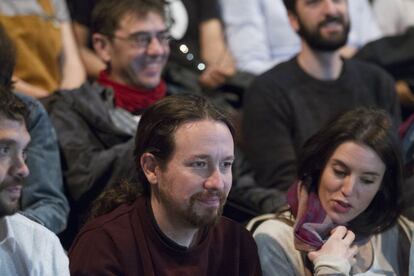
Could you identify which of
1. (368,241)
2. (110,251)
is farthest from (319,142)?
(110,251)

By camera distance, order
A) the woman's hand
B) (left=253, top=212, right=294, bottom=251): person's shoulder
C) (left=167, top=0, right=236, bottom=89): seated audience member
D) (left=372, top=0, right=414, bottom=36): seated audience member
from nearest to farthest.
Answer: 1. the woman's hand
2. (left=253, top=212, right=294, bottom=251): person's shoulder
3. (left=167, top=0, right=236, bottom=89): seated audience member
4. (left=372, top=0, right=414, bottom=36): seated audience member

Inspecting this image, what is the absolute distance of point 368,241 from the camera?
2109 millimetres

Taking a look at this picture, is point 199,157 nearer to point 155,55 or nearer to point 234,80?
point 155,55

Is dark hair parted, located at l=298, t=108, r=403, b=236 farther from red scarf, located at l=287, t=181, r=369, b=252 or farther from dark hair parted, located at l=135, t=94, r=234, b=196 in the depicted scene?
dark hair parted, located at l=135, t=94, r=234, b=196

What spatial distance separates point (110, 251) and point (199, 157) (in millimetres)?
239

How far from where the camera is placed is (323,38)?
2.73m

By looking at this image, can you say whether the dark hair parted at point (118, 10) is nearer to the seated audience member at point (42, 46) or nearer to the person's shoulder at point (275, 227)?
the seated audience member at point (42, 46)

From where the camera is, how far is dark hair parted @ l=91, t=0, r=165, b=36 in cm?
257

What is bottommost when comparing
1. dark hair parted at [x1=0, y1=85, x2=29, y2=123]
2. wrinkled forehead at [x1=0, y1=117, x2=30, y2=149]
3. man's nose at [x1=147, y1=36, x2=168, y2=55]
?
man's nose at [x1=147, y1=36, x2=168, y2=55]

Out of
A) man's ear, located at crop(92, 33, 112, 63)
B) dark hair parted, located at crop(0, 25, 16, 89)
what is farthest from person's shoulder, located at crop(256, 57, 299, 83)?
dark hair parted, located at crop(0, 25, 16, 89)

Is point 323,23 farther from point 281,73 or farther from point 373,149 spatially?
point 373,149

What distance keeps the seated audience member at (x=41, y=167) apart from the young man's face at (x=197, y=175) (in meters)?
→ 0.41

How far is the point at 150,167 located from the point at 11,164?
10.7 inches

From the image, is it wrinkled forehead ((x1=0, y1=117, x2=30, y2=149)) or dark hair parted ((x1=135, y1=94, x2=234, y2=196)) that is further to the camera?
dark hair parted ((x1=135, y1=94, x2=234, y2=196))
